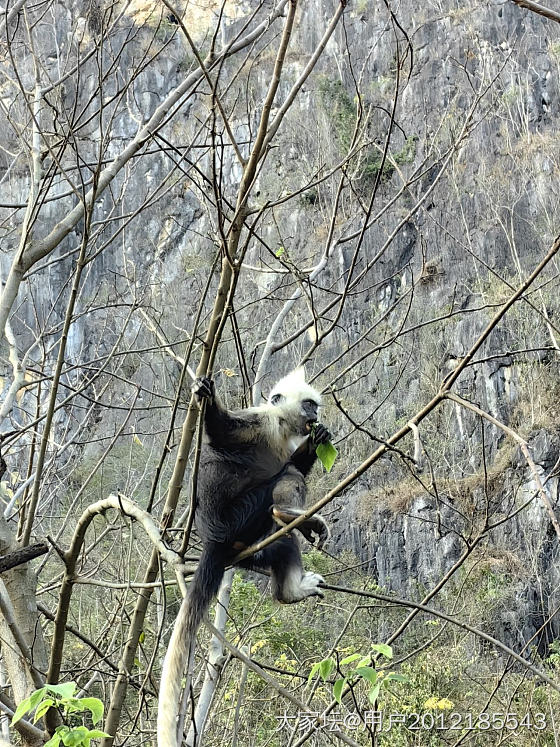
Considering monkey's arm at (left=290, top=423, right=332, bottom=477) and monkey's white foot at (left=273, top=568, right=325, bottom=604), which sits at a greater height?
monkey's arm at (left=290, top=423, right=332, bottom=477)

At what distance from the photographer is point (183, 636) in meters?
2.71

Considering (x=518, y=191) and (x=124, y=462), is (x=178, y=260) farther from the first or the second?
(x=518, y=191)

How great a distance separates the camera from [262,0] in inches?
115

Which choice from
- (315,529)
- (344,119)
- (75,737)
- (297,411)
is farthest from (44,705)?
(344,119)

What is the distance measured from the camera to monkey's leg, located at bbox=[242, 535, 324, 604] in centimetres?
337

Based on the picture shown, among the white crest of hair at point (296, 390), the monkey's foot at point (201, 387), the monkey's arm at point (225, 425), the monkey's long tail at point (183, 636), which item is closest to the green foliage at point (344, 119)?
the white crest of hair at point (296, 390)

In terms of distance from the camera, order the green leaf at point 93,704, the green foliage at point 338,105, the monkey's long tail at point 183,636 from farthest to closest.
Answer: the green foliage at point 338,105 < the monkey's long tail at point 183,636 < the green leaf at point 93,704

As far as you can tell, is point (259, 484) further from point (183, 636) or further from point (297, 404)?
Answer: point (183, 636)

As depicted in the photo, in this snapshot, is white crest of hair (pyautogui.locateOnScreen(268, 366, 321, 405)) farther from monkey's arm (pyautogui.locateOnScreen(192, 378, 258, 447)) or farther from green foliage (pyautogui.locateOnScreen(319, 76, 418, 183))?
green foliage (pyautogui.locateOnScreen(319, 76, 418, 183))

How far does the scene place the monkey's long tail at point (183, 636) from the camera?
2.19 m

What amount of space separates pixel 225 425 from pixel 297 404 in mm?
437

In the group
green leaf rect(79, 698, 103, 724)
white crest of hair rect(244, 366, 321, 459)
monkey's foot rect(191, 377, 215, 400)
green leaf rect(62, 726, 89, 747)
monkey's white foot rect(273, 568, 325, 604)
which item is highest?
white crest of hair rect(244, 366, 321, 459)

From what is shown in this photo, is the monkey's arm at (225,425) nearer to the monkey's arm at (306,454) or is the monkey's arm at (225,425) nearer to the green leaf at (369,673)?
the monkey's arm at (306,454)

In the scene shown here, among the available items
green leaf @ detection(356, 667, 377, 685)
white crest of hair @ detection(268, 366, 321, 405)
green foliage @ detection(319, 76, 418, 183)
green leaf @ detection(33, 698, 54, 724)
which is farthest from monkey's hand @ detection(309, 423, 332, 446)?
green foliage @ detection(319, 76, 418, 183)
